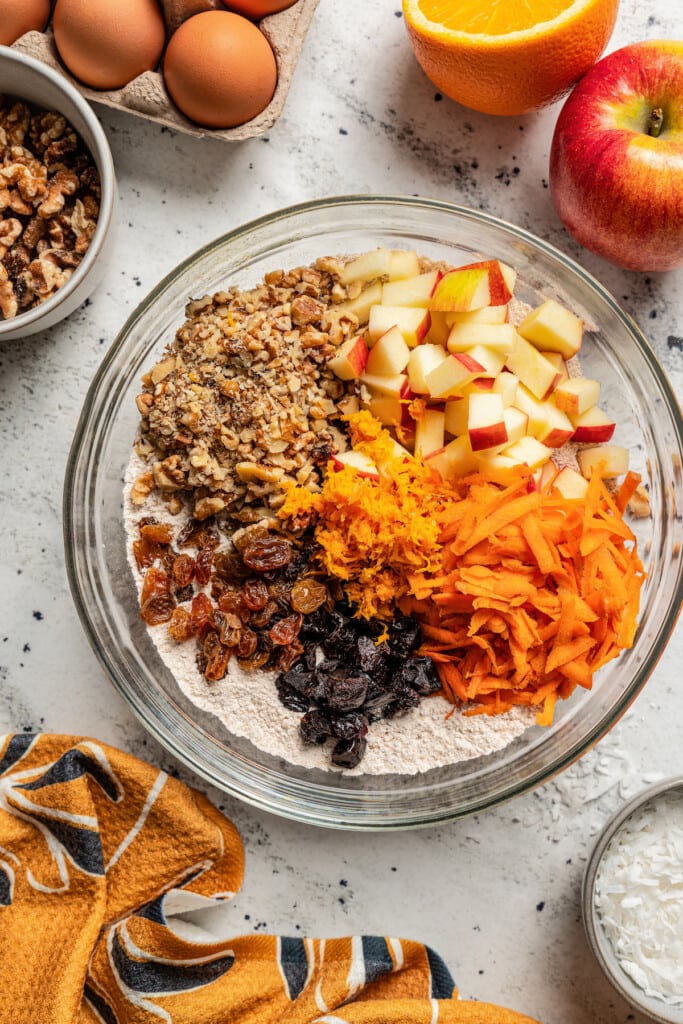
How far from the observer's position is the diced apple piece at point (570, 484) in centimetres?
Result: 148

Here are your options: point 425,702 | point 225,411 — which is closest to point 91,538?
point 225,411

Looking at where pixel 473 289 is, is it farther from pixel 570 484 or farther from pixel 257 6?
pixel 257 6

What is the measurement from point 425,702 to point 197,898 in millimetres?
584

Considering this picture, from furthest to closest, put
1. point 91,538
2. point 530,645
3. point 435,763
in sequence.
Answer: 1. point 91,538
2. point 435,763
3. point 530,645

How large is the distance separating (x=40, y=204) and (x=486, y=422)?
2.95 ft

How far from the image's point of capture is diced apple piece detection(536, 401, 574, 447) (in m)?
1.45

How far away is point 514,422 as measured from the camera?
142 centimetres

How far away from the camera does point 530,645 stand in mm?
1358

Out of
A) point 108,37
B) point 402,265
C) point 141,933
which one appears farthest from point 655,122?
point 141,933

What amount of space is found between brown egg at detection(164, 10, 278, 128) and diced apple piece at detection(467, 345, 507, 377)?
59cm

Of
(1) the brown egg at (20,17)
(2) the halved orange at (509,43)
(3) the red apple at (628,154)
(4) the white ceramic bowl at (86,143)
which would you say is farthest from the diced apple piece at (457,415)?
(1) the brown egg at (20,17)

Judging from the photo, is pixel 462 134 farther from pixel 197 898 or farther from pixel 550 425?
pixel 197 898

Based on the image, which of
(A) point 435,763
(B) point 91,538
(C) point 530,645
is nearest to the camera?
(C) point 530,645

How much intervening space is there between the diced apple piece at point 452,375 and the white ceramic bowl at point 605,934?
30.7 inches
